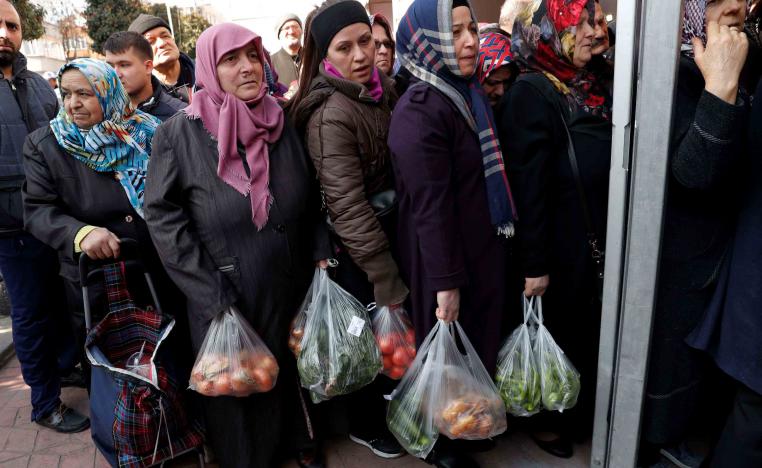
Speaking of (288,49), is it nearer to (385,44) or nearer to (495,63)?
(385,44)

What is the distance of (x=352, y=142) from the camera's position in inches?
82.7

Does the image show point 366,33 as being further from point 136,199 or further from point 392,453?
point 392,453

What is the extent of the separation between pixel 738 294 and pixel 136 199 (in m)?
2.46

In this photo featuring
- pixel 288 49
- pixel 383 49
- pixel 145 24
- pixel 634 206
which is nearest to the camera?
pixel 634 206

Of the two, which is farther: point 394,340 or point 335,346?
point 394,340

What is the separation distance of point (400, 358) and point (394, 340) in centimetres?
8

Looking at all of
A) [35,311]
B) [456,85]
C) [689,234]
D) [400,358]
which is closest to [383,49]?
[456,85]

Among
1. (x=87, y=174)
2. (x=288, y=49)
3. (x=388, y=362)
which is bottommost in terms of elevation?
(x=388, y=362)

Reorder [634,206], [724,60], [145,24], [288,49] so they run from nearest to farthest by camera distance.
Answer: [724,60] < [634,206] < [145,24] < [288,49]

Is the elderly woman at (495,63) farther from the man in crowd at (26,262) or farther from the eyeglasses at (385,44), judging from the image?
the man in crowd at (26,262)

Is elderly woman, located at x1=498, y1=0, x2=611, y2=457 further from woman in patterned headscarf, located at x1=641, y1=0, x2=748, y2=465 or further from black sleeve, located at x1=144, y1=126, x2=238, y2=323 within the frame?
black sleeve, located at x1=144, y1=126, x2=238, y2=323

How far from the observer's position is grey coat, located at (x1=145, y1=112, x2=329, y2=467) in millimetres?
2047

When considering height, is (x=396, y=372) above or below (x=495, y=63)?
→ below

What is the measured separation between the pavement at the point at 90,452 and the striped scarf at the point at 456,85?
1184 mm
